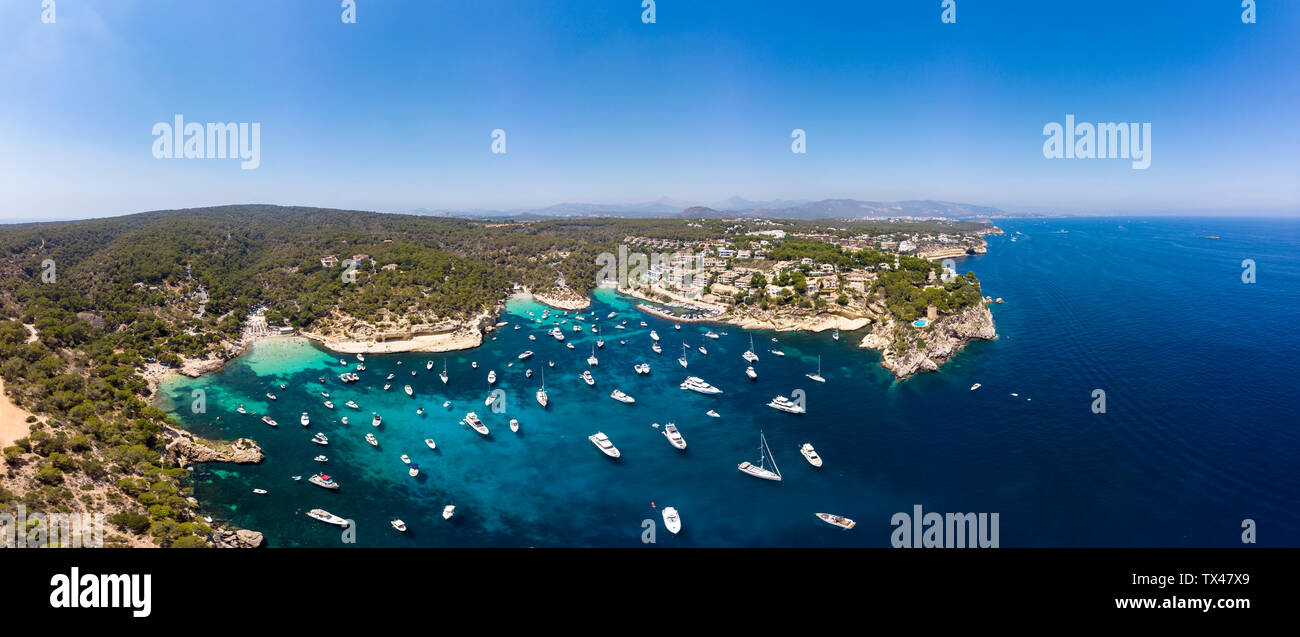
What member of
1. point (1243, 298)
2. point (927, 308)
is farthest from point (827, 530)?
point (1243, 298)

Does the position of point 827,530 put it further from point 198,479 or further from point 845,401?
point 198,479

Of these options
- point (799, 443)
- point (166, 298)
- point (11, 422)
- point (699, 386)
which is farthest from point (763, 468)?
point (166, 298)

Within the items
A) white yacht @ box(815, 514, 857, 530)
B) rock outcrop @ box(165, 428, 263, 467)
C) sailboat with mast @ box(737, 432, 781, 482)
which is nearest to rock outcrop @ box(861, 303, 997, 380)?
sailboat with mast @ box(737, 432, 781, 482)

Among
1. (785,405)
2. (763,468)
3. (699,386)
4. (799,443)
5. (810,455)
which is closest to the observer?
(763,468)

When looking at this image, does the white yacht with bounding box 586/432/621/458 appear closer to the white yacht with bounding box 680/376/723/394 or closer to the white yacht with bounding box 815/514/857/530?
the white yacht with bounding box 680/376/723/394

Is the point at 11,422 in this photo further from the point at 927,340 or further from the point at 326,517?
the point at 927,340

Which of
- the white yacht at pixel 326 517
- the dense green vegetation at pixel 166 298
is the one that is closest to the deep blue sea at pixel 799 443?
the white yacht at pixel 326 517
